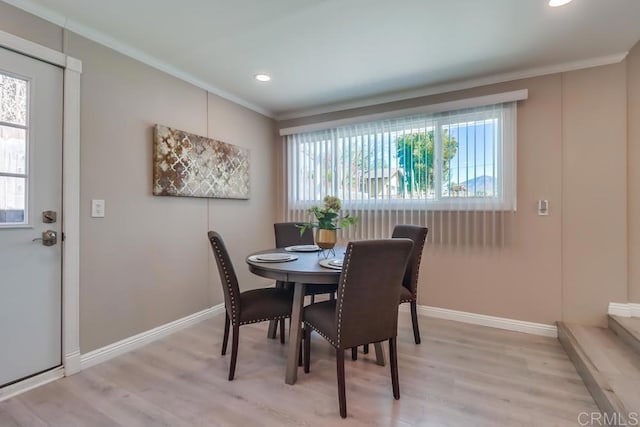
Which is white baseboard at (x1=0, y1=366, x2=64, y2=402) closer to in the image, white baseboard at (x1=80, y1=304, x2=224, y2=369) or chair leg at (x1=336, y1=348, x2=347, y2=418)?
white baseboard at (x1=80, y1=304, x2=224, y2=369)

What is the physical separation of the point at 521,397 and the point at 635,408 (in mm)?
480

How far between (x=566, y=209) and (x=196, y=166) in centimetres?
327

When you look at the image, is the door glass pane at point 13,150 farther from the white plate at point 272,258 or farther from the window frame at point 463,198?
the window frame at point 463,198

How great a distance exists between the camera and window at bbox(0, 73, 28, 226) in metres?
1.79

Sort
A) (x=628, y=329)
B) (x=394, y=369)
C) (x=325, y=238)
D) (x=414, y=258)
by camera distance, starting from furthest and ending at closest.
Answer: (x=414, y=258) < (x=325, y=238) < (x=628, y=329) < (x=394, y=369)

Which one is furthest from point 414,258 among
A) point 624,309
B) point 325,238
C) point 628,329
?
point 624,309

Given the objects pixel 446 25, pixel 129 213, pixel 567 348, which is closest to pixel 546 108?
pixel 446 25

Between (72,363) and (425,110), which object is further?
(425,110)

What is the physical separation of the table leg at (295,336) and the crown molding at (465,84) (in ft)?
7.67

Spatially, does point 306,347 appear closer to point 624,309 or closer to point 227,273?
point 227,273

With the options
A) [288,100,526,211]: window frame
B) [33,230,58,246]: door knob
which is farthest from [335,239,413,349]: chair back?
[33,230,58,246]: door knob

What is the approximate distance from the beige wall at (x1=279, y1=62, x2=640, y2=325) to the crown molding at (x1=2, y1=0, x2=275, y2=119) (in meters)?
2.58

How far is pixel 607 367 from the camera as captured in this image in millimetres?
1903

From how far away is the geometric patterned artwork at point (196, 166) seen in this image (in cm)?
261
